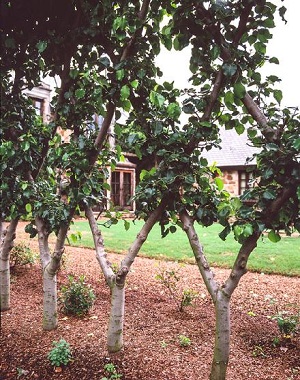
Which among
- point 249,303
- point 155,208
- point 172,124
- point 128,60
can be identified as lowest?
point 249,303

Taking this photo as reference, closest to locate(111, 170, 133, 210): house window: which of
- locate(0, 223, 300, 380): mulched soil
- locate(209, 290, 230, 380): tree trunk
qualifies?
locate(0, 223, 300, 380): mulched soil

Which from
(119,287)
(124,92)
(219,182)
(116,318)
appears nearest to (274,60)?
(219,182)

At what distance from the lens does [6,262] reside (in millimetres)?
3842

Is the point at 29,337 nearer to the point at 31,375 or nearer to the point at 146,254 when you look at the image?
the point at 31,375

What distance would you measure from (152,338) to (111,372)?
742 mm

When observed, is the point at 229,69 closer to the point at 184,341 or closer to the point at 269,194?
the point at 269,194

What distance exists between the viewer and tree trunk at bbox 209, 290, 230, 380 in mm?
2359

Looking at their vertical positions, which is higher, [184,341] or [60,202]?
[60,202]

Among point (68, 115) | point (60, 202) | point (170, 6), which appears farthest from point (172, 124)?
point (60, 202)

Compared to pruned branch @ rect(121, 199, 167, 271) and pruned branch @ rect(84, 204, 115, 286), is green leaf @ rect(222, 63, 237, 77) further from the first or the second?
pruned branch @ rect(84, 204, 115, 286)

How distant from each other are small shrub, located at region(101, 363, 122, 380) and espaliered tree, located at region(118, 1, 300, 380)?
726mm

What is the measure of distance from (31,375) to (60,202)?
1.47 m

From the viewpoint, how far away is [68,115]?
3168 mm

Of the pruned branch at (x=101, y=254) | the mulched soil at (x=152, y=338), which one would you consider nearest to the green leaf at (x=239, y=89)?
the pruned branch at (x=101, y=254)
